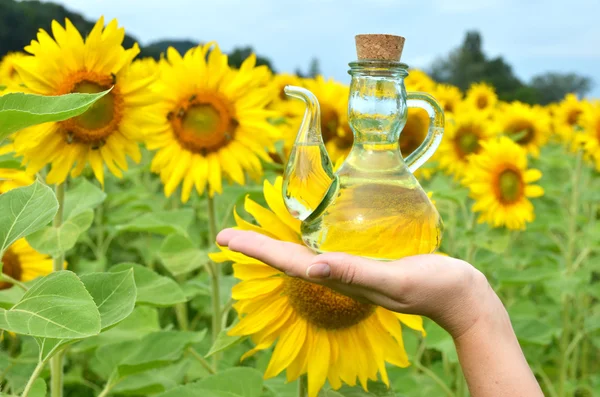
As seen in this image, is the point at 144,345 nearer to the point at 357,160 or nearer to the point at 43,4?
the point at 357,160

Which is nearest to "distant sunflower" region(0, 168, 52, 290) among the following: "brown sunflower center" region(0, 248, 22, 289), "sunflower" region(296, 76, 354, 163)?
"brown sunflower center" region(0, 248, 22, 289)

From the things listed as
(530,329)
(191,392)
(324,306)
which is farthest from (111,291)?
(530,329)

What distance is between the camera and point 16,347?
2672 mm

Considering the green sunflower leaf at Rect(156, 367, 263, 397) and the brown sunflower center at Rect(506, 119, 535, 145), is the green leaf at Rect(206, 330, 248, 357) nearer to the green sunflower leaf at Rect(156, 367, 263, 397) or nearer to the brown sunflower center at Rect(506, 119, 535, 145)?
the green sunflower leaf at Rect(156, 367, 263, 397)

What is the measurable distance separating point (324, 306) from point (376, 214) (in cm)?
38

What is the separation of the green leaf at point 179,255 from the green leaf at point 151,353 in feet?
0.86

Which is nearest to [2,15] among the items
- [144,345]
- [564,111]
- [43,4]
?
[43,4]

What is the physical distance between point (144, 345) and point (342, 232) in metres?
0.77

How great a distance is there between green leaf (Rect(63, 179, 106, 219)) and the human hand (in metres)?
0.77

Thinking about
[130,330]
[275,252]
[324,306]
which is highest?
[275,252]

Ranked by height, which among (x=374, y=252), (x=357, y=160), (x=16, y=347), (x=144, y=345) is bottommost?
(x=16, y=347)

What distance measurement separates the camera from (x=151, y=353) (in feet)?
5.32

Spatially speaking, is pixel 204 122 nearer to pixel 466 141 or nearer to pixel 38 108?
pixel 38 108

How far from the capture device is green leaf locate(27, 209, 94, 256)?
1546 millimetres
